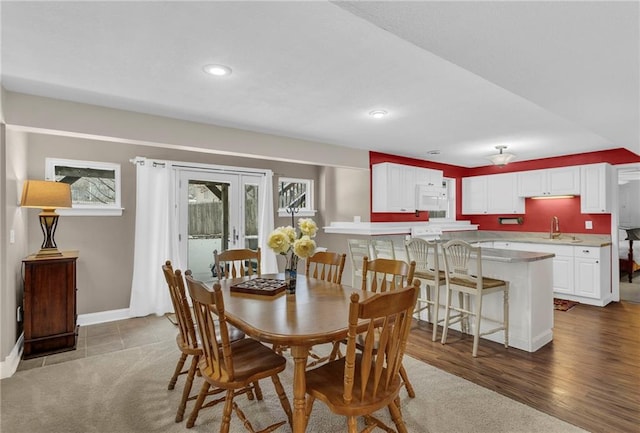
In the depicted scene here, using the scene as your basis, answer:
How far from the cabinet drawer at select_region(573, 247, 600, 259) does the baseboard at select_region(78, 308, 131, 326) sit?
20.6 feet

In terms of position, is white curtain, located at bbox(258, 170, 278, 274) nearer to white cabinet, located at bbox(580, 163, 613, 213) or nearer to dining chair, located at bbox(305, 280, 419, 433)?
dining chair, located at bbox(305, 280, 419, 433)

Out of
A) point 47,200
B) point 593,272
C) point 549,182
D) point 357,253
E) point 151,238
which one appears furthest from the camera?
point 549,182

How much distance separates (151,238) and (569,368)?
462 cm

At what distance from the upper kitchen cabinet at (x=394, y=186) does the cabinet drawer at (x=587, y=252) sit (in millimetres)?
2375

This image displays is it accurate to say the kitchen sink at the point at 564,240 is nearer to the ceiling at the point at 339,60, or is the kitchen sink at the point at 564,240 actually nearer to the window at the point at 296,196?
the ceiling at the point at 339,60

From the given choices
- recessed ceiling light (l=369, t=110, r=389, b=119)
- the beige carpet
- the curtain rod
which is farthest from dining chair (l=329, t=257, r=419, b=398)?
the curtain rod

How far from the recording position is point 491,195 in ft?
21.2

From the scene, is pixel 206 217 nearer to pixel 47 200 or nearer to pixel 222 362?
pixel 47 200

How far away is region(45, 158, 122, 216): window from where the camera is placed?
153 inches

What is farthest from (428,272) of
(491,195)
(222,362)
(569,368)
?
(491,195)

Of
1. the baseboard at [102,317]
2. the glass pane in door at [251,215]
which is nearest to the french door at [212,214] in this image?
the glass pane in door at [251,215]

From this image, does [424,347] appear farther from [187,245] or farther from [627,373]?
[187,245]

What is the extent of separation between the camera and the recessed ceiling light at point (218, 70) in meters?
2.32

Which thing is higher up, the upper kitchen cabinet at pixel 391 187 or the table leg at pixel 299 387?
the upper kitchen cabinet at pixel 391 187
